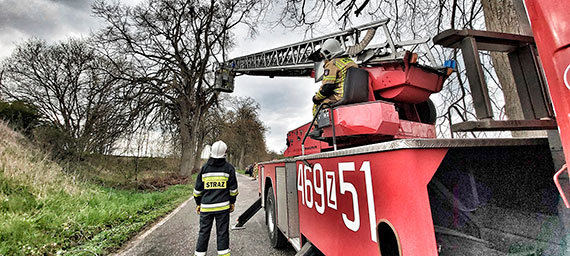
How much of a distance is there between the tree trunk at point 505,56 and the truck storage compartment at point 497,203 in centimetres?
138

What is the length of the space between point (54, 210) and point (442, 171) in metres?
7.18

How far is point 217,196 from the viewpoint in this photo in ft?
12.5

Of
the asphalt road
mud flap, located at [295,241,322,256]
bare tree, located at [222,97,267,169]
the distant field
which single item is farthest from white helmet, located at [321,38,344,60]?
bare tree, located at [222,97,267,169]

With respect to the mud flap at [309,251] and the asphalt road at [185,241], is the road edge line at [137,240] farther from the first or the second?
the mud flap at [309,251]

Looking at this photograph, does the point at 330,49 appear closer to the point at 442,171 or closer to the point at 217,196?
the point at 442,171

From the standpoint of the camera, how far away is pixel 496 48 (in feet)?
3.92

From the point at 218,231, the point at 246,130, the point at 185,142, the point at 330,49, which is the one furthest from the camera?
the point at 246,130

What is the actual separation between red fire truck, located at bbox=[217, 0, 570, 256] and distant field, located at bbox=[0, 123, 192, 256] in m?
3.91

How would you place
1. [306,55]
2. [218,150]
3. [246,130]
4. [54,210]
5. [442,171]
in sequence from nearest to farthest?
[442,171] < [218,150] < [54,210] < [306,55] < [246,130]

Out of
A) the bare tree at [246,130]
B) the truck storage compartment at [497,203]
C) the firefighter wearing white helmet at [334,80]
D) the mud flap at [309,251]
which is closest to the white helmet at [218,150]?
the firefighter wearing white helmet at [334,80]

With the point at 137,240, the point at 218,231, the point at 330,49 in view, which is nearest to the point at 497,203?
the point at 330,49

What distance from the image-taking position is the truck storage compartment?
5.23 feet

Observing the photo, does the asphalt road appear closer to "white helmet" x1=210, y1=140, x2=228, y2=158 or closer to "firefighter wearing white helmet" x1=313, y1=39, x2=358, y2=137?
"white helmet" x1=210, y1=140, x2=228, y2=158

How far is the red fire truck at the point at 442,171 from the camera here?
108 centimetres
